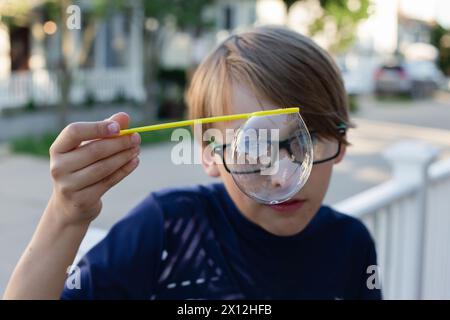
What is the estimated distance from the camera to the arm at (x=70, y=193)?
77 cm

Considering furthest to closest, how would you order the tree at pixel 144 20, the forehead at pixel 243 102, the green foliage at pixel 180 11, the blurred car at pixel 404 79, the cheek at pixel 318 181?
the blurred car at pixel 404 79 < the green foliage at pixel 180 11 < the tree at pixel 144 20 < the cheek at pixel 318 181 < the forehead at pixel 243 102

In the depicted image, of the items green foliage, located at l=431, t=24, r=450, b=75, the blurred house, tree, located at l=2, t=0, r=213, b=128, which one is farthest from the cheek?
green foliage, located at l=431, t=24, r=450, b=75

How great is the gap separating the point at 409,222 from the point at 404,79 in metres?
19.1

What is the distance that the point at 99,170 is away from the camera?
2.58ft

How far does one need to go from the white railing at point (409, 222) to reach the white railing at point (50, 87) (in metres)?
8.04

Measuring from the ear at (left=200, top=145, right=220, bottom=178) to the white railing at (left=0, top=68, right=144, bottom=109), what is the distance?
900 cm

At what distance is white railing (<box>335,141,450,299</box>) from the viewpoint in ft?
6.92

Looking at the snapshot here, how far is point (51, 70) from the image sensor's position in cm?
1042

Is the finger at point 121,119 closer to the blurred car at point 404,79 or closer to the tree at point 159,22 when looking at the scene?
the tree at point 159,22

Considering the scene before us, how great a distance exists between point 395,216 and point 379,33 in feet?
66.4

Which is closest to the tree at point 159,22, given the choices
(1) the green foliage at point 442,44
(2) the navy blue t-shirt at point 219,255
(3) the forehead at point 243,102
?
(2) the navy blue t-shirt at point 219,255

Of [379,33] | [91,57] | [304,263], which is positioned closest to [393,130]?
[91,57]

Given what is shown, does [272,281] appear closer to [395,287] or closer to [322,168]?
[322,168]

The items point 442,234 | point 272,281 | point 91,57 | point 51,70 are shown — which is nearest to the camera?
point 272,281
